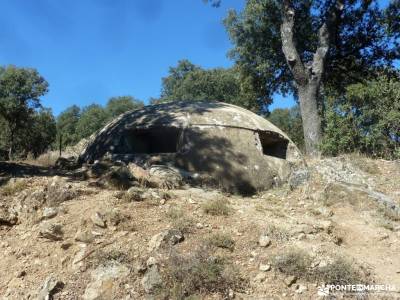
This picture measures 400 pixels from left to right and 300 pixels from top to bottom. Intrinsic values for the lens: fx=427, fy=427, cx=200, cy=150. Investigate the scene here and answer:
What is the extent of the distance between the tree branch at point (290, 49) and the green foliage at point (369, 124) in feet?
5.34

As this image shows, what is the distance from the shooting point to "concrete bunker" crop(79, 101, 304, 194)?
7578 millimetres

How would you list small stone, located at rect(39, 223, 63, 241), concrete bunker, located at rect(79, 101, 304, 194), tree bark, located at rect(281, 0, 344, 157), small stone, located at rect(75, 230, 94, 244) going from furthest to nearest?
1. tree bark, located at rect(281, 0, 344, 157)
2. concrete bunker, located at rect(79, 101, 304, 194)
3. small stone, located at rect(39, 223, 63, 241)
4. small stone, located at rect(75, 230, 94, 244)

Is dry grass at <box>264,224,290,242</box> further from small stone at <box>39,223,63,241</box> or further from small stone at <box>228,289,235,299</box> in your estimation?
small stone at <box>39,223,63,241</box>

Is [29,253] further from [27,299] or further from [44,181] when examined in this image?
[44,181]

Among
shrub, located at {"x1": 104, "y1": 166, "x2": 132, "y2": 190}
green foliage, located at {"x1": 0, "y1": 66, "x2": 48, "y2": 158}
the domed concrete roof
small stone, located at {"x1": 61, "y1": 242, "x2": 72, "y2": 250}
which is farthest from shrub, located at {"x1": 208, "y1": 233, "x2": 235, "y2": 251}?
green foliage, located at {"x1": 0, "y1": 66, "x2": 48, "y2": 158}

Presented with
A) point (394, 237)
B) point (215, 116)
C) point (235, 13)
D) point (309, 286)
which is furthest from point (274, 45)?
point (309, 286)

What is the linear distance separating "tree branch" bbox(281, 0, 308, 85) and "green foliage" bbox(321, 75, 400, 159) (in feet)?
5.34

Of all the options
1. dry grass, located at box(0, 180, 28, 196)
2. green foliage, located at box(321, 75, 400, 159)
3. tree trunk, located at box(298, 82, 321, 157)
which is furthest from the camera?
tree trunk, located at box(298, 82, 321, 157)

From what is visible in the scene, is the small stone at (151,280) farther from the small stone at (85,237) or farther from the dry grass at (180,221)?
the small stone at (85,237)

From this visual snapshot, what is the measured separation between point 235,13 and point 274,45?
1.92 m

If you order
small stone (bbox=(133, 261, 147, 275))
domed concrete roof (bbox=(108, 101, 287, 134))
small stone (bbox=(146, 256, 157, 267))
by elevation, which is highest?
domed concrete roof (bbox=(108, 101, 287, 134))

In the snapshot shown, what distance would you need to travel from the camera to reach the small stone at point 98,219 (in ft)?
16.6

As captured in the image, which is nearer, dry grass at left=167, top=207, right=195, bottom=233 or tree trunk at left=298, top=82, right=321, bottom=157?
dry grass at left=167, top=207, right=195, bottom=233

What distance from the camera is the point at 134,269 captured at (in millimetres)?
4363
